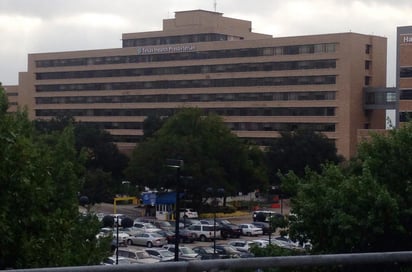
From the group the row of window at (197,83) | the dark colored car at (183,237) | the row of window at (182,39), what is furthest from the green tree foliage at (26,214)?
the row of window at (182,39)

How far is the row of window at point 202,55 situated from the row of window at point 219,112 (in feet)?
18.8

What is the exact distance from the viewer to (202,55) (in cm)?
9144

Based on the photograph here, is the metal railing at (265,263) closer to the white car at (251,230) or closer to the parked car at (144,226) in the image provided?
the parked car at (144,226)

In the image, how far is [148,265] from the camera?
4047 millimetres

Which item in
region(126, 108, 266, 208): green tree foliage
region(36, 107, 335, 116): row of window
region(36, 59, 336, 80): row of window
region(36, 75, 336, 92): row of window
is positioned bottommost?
region(126, 108, 266, 208): green tree foliage

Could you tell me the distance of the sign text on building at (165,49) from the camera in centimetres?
9244

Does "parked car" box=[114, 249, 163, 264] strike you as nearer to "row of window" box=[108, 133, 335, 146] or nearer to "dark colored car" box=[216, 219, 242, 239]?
"dark colored car" box=[216, 219, 242, 239]

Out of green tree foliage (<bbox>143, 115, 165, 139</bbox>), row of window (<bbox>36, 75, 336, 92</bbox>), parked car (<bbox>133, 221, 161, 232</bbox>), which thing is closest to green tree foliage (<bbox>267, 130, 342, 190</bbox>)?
row of window (<bbox>36, 75, 336, 92</bbox>)

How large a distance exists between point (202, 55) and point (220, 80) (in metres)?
3.77

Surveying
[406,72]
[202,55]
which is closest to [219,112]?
[202,55]

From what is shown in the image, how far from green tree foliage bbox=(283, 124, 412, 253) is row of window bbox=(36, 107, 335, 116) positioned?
62715 millimetres

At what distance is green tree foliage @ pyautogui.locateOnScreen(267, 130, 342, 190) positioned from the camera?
2889 inches

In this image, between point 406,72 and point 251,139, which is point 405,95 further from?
point 251,139

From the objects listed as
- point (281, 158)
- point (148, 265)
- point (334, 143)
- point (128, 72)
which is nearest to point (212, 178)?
point (281, 158)
